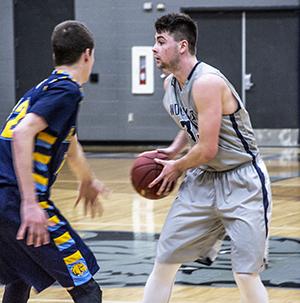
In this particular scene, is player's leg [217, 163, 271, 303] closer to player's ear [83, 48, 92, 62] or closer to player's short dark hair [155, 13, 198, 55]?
player's short dark hair [155, 13, 198, 55]

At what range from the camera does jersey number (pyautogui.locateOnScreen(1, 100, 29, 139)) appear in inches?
149

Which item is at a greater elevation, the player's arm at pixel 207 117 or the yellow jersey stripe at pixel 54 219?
the player's arm at pixel 207 117

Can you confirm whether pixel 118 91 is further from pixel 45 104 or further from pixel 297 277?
pixel 45 104

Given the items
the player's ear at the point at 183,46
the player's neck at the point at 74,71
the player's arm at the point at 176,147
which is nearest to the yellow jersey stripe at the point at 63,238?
the player's neck at the point at 74,71

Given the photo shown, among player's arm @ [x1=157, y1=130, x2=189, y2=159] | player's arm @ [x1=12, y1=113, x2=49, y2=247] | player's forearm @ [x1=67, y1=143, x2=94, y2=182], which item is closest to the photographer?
player's arm @ [x1=12, y1=113, x2=49, y2=247]

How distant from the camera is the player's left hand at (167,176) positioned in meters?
4.21

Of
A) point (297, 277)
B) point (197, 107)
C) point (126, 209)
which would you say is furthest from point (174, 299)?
point (126, 209)

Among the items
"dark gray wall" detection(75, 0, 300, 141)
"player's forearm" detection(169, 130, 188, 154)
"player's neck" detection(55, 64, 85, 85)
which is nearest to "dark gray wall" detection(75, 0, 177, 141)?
"dark gray wall" detection(75, 0, 300, 141)

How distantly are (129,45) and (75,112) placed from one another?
14129 mm

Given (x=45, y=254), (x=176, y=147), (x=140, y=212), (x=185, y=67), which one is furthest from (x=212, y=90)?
(x=140, y=212)

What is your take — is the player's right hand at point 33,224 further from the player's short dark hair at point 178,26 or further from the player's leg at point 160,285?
the player's short dark hair at point 178,26

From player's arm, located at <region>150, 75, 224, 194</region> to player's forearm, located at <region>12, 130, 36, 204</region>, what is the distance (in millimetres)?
841

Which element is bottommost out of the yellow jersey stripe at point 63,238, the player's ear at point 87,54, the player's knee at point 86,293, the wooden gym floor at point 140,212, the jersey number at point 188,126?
the wooden gym floor at point 140,212

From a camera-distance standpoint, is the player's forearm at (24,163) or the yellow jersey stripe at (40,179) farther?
the yellow jersey stripe at (40,179)
